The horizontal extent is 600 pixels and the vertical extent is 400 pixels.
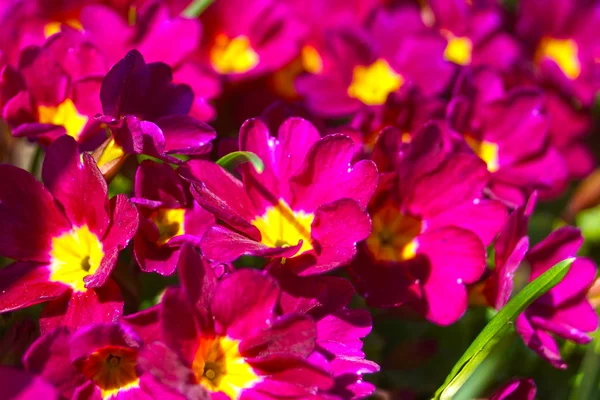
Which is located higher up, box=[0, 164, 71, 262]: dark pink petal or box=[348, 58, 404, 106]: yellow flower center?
box=[0, 164, 71, 262]: dark pink petal

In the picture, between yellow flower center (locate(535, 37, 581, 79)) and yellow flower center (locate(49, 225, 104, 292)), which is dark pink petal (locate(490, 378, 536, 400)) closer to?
yellow flower center (locate(49, 225, 104, 292))

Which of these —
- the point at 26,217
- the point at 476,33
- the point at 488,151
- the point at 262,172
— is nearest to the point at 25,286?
the point at 26,217

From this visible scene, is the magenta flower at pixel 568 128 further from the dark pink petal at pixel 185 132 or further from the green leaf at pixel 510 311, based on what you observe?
the dark pink petal at pixel 185 132

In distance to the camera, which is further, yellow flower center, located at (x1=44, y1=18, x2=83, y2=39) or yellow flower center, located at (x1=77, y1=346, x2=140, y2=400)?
yellow flower center, located at (x1=44, y1=18, x2=83, y2=39)

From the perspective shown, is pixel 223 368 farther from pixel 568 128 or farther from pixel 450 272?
pixel 568 128


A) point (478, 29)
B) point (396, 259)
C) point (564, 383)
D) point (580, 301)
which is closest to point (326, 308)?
point (396, 259)

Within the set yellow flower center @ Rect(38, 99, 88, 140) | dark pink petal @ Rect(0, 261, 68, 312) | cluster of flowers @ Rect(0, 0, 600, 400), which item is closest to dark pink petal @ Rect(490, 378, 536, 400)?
cluster of flowers @ Rect(0, 0, 600, 400)
